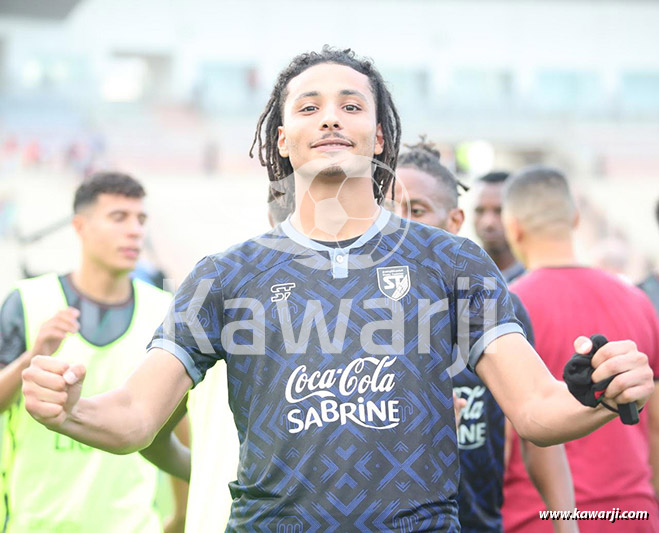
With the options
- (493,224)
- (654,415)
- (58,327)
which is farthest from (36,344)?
(493,224)

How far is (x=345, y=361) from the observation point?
2.45 meters

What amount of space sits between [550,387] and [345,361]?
52 cm

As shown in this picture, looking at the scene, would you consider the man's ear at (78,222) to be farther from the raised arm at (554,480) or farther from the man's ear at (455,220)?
the raised arm at (554,480)

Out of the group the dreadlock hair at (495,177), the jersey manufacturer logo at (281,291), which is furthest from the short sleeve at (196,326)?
the dreadlock hair at (495,177)

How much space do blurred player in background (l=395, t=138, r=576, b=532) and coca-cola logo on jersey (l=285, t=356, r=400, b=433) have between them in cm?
112

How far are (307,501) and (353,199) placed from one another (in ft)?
2.84

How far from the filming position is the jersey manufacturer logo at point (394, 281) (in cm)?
251

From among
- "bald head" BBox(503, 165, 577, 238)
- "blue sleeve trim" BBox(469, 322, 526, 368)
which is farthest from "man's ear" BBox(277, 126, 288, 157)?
"bald head" BBox(503, 165, 577, 238)

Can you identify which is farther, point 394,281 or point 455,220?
point 455,220

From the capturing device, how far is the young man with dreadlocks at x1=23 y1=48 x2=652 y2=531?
2359 mm

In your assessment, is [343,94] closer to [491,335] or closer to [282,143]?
[282,143]

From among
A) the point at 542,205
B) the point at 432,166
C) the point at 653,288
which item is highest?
the point at 432,166

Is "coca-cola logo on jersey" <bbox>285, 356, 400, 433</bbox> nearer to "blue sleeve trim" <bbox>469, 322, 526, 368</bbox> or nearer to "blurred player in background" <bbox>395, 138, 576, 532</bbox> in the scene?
"blue sleeve trim" <bbox>469, 322, 526, 368</bbox>

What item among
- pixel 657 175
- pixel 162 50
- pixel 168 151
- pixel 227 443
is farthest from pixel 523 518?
pixel 162 50
